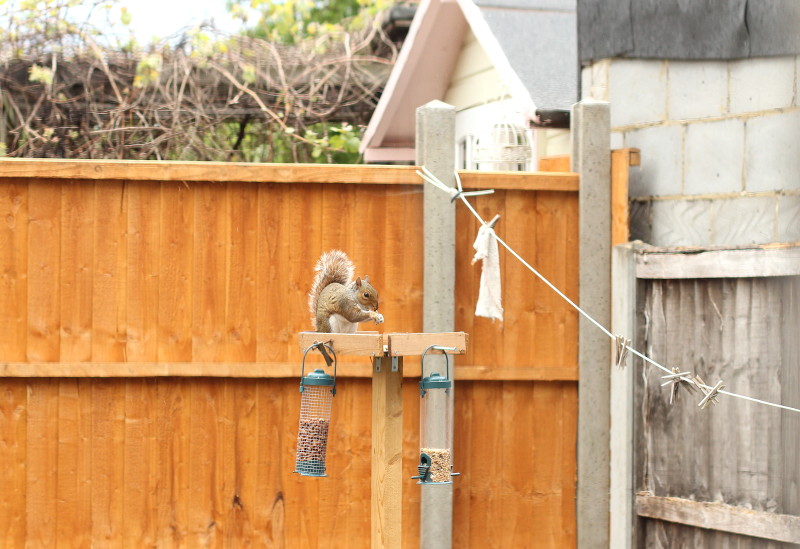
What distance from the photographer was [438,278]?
4430 mm

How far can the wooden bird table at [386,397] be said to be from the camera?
328 centimetres

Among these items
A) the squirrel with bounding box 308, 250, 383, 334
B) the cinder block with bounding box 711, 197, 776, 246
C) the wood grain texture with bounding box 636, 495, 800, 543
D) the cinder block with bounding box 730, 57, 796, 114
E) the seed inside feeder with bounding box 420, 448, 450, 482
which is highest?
the cinder block with bounding box 730, 57, 796, 114

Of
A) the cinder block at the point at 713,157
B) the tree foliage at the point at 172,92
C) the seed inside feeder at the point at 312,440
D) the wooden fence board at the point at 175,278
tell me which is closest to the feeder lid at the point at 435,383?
the seed inside feeder at the point at 312,440

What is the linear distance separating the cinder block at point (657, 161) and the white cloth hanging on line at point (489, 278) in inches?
Answer: 31.4

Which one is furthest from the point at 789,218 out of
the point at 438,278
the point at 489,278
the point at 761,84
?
the point at 438,278

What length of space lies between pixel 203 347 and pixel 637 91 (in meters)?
2.19

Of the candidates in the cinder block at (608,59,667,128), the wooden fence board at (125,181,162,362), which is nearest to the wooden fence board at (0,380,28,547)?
the wooden fence board at (125,181,162,362)

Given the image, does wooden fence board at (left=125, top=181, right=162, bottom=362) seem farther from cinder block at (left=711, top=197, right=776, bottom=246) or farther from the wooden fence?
cinder block at (left=711, top=197, right=776, bottom=246)

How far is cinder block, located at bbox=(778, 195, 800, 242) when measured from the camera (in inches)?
159

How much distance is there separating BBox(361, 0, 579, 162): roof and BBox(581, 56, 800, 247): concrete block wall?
457 mm

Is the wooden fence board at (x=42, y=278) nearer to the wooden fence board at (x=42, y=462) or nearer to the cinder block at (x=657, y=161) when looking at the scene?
the wooden fence board at (x=42, y=462)

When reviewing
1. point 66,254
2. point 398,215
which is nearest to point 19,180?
point 66,254

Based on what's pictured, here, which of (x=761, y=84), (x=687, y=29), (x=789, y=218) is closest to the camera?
(x=789, y=218)

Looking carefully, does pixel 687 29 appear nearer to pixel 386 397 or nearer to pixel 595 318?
pixel 595 318
